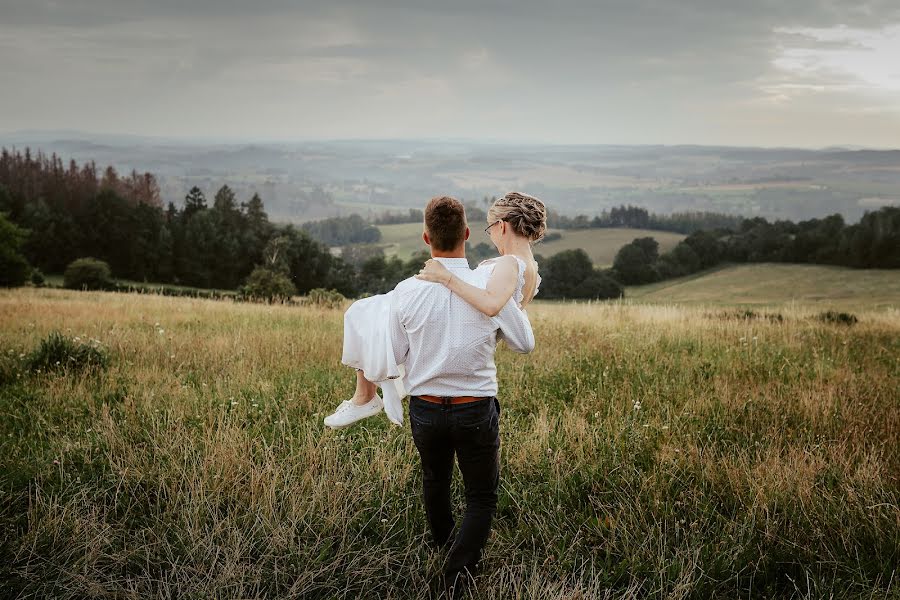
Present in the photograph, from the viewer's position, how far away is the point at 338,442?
16.8 ft

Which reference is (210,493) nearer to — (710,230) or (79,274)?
(79,274)

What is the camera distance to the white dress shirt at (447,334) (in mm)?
2943

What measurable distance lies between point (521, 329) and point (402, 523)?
174cm

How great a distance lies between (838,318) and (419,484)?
12565mm

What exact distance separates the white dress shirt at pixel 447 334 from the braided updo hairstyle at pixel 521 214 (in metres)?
0.37

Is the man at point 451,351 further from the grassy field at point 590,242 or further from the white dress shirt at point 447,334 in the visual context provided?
the grassy field at point 590,242

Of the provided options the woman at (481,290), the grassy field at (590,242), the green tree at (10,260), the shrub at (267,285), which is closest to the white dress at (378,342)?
the woman at (481,290)

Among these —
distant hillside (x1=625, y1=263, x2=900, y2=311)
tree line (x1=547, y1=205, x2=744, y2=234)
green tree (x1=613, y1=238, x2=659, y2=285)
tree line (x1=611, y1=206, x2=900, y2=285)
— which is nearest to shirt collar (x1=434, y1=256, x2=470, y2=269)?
distant hillside (x1=625, y1=263, x2=900, y2=311)

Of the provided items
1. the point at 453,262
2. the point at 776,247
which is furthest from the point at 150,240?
the point at 453,262

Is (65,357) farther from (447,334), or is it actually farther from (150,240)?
(150,240)

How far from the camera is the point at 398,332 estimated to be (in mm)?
3070

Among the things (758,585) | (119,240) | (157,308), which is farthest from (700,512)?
(119,240)

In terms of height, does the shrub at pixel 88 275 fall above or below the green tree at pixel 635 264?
below

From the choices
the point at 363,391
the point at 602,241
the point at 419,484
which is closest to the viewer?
the point at 363,391
